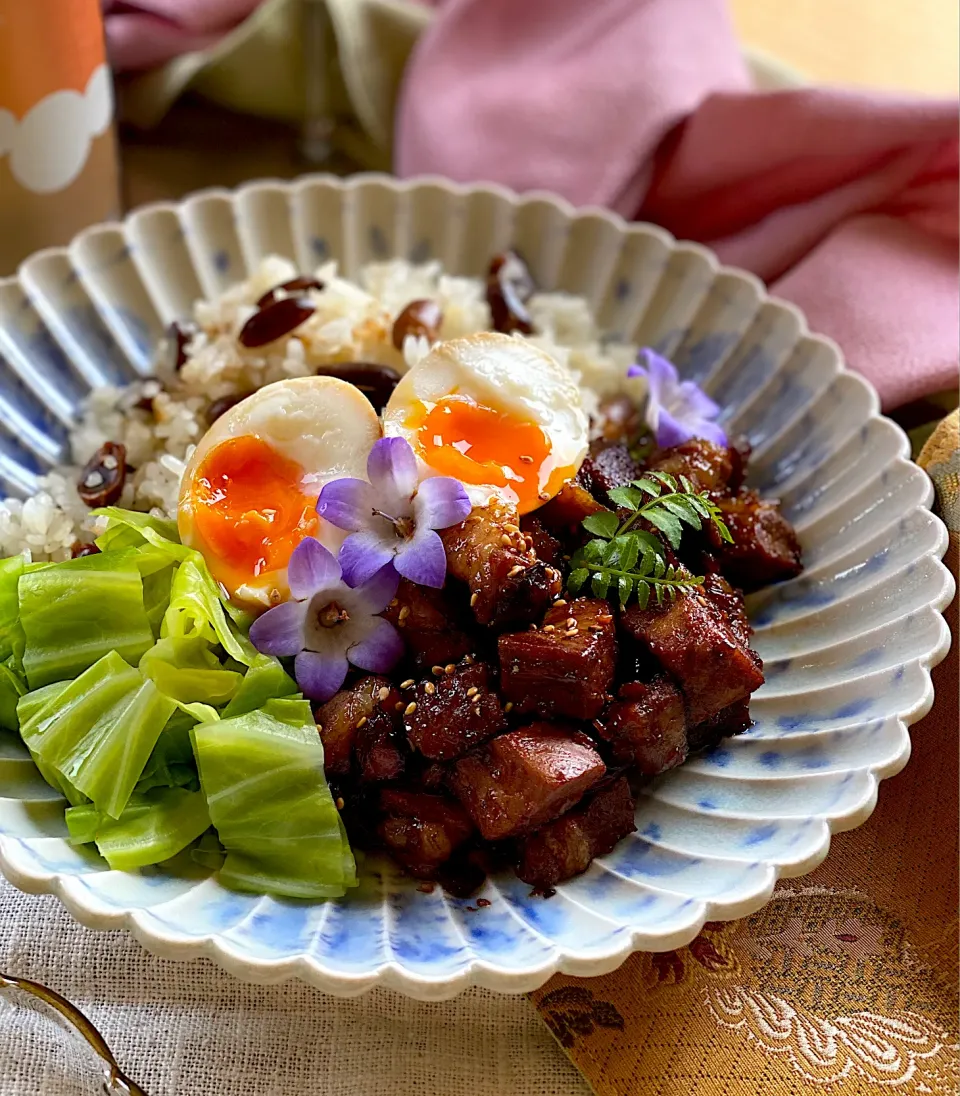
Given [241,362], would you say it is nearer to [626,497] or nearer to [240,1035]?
[626,497]

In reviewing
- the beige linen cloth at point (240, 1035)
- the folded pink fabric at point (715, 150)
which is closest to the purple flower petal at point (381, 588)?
the beige linen cloth at point (240, 1035)

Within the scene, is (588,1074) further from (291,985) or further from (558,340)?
(558,340)

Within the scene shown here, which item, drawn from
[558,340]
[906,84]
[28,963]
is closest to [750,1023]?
[28,963]

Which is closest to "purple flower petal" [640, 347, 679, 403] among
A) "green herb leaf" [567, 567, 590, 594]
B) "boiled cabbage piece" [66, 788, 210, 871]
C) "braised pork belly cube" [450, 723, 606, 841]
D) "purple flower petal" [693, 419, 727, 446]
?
"purple flower petal" [693, 419, 727, 446]

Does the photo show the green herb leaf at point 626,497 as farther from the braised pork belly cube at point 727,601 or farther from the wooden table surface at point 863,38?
the wooden table surface at point 863,38

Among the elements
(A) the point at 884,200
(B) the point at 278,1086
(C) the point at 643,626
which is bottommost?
(B) the point at 278,1086

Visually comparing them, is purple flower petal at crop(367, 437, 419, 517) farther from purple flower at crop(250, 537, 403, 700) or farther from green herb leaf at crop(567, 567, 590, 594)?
green herb leaf at crop(567, 567, 590, 594)
